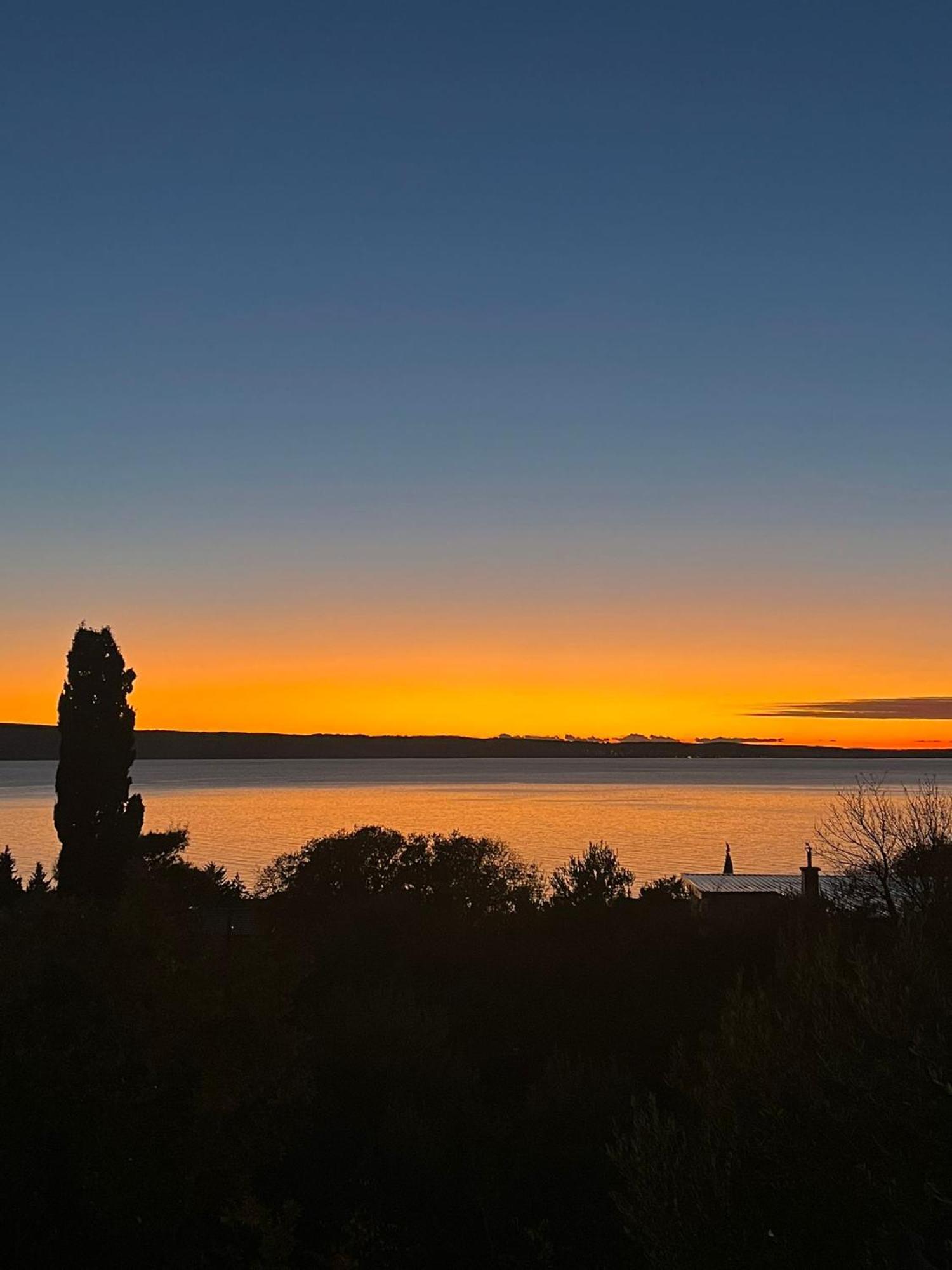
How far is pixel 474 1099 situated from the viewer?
23828mm

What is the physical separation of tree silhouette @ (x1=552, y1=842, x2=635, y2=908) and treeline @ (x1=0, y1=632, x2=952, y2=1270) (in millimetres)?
5045

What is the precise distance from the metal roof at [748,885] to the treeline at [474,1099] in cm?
1463

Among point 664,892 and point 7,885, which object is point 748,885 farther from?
point 7,885

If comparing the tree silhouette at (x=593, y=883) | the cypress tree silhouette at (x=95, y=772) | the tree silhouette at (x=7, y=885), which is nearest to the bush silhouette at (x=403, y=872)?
the tree silhouette at (x=593, y=883)

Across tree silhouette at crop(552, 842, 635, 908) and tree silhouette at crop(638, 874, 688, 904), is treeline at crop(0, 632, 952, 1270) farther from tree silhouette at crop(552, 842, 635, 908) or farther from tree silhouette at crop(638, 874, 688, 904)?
tree silhouette at crop(638, 874, 688, 904)

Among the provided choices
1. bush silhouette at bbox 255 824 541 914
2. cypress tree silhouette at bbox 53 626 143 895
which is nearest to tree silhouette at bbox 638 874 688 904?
bush silhouette at bbox 255 824 541 914

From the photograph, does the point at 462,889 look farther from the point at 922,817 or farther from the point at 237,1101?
the point at 237,1101

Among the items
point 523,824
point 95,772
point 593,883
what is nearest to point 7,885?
point 95,772

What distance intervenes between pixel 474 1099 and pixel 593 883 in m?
18.7

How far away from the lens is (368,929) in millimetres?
38531

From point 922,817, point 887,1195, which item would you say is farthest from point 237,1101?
point 922,817

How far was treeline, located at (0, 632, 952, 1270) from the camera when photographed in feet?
40.6

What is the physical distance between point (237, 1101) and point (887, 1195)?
437 inches

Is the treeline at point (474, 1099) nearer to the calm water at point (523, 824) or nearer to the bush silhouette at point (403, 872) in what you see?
the bush silhouette at point (403, 872)
